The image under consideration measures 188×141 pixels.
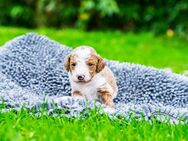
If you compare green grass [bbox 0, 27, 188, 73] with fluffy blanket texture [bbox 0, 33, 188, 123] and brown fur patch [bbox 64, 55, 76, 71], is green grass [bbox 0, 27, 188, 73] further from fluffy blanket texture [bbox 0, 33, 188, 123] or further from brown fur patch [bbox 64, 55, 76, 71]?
brown fur patch [bbox 64, 55, 76, 71]

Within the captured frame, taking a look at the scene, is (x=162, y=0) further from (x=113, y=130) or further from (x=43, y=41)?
(x=113, y=130)

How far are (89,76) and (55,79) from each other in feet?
2.88

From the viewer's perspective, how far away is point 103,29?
479 inches

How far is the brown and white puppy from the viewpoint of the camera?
392 centimetres

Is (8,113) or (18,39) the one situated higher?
(18,39)

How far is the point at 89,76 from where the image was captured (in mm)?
3951

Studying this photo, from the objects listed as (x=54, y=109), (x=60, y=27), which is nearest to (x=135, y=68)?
(x=54, y=109)

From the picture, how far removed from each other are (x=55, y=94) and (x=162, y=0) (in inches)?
284

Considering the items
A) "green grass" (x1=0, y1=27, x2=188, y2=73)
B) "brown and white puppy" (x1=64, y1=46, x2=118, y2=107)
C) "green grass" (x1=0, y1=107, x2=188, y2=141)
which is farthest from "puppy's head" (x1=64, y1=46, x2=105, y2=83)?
"green grass" (x1=0, y1=27, x2=188, y2=73)

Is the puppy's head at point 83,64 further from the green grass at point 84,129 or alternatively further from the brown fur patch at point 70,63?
the green grass at point 84,129

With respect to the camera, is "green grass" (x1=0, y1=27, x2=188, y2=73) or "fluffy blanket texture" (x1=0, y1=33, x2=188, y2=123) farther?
"green grass" (x1=0, y1=27, x2=188, y2=73)

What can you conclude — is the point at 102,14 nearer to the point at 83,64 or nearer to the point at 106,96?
the point at 106,96

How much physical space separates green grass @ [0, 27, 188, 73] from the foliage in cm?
50

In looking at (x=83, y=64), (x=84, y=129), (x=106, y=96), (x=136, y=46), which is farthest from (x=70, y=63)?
(x=136, y=46)
